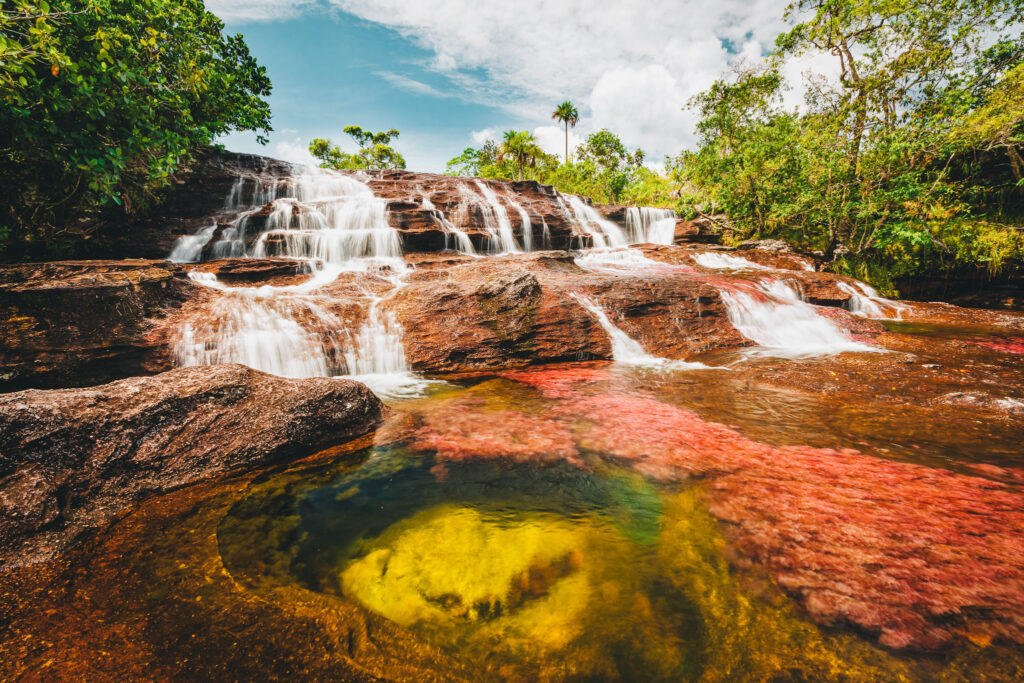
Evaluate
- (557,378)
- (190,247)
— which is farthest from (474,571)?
(190,247)

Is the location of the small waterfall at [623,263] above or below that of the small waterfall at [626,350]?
above

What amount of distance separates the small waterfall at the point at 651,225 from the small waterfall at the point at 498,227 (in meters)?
7.46

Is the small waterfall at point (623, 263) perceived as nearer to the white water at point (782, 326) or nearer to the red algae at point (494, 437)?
the white water at point (782, 326)

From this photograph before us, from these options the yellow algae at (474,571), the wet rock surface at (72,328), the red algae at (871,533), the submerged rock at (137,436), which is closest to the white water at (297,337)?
the wet rock surface at (72,328)

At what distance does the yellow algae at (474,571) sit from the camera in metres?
1.80

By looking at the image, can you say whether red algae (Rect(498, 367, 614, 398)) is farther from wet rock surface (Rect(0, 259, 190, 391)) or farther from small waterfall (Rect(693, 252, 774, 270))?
small waterfall (Rect(693, 252, 774, 270))

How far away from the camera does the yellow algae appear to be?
5.91 ft

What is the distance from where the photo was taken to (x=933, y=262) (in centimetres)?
1190

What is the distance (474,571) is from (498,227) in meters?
15.0

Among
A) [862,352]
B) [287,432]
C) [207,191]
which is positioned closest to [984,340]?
[862,352]

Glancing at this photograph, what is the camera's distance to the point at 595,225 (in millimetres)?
19250

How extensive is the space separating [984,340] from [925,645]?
9.25 metres

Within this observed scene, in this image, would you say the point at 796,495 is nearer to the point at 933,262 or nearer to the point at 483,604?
the point at 483,604

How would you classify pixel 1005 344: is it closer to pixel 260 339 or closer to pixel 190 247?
pixel 260 339
